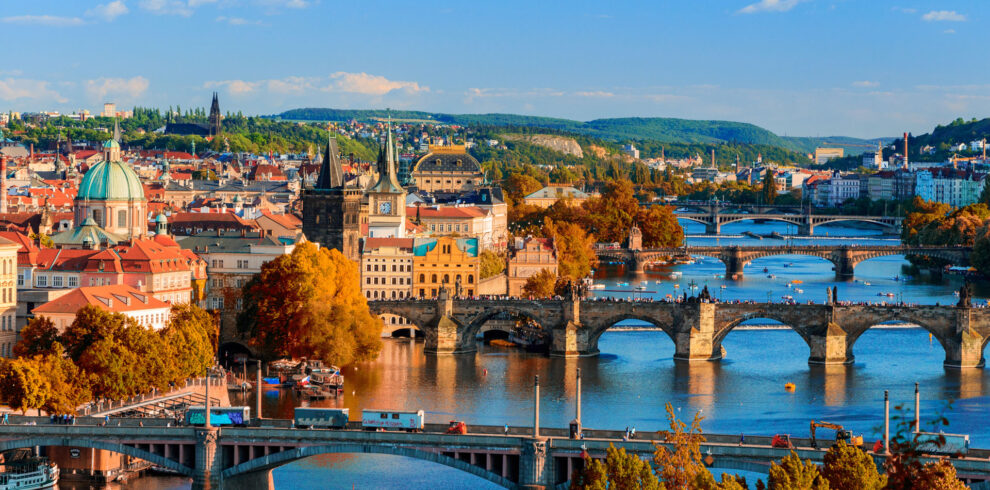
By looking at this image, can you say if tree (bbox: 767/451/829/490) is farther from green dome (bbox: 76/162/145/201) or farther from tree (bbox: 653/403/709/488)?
green dome (bbox: 76/162/145/201)

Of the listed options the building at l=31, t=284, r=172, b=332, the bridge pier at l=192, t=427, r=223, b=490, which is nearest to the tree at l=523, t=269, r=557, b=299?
the building at l=31, t=284, r=172, b=332

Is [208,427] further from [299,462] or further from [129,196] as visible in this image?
[129,196]

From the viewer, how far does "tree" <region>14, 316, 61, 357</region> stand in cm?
6594

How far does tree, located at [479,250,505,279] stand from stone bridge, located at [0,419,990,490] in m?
51.5

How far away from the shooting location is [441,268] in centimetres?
9662

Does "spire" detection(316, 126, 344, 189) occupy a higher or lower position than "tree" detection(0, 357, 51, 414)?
higher

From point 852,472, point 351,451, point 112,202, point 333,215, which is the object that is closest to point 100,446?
point 351,451

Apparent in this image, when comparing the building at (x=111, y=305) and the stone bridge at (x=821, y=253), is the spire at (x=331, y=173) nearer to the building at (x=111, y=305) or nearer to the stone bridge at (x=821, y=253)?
the building at (x=111, y=305)

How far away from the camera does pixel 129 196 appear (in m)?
93.8

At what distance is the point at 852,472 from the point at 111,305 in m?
36.0

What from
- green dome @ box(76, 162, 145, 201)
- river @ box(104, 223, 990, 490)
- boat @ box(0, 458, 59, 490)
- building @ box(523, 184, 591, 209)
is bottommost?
boat @ box(0, 458, 59, 490)

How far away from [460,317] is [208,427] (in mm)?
36424

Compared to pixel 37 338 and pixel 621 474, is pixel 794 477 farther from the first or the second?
pixel 37 338

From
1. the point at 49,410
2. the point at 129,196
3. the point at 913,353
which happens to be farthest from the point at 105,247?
the point at 913,353
